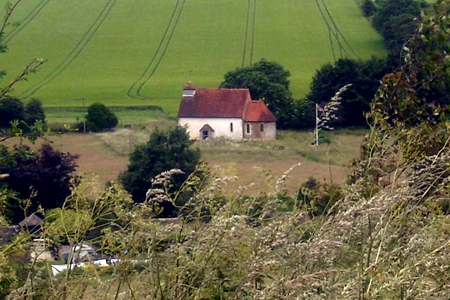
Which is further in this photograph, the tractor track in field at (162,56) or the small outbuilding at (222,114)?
the tractor track in field at (162,56)

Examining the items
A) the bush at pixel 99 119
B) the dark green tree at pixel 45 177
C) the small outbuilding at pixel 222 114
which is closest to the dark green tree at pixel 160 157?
the dark green tree at pixel 45 177

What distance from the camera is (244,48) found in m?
47.1

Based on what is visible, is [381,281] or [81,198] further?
[81,198]

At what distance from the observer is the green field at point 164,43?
42.4m

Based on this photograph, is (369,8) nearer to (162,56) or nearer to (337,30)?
(337,30)

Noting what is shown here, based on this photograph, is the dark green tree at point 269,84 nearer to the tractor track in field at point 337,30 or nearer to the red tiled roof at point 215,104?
the red tiled roof at point 215,104

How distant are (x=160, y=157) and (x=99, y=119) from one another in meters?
12.7

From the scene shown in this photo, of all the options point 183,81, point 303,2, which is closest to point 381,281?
→ point 183,81

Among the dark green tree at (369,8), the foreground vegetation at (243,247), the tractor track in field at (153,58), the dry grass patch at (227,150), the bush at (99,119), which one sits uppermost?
the dark green tree at (369,8)

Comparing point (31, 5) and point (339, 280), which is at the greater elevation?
point (31, 5)

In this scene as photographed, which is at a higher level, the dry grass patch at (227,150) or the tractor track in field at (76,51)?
the tractor track in field at (76,51)

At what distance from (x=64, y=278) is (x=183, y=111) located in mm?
33782

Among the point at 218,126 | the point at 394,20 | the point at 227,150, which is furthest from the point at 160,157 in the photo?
the point at 394,20

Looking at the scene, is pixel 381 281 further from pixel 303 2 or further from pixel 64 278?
→ pixel 303 2
